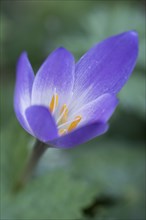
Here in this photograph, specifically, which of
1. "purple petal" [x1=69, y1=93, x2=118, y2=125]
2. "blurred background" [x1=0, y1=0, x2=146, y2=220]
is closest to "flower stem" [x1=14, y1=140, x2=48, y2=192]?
"blurred background" [x1=0, y1=0, x2=146, y2=220]

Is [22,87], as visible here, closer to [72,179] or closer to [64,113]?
[64,113]

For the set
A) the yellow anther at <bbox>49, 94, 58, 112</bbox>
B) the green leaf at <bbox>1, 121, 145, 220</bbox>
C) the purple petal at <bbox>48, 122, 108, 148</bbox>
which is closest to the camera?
the purple petal at <bbox>48, 122, 108, 148</bbox>

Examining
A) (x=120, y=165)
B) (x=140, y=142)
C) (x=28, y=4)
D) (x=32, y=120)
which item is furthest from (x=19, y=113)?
(x=28, y=4)

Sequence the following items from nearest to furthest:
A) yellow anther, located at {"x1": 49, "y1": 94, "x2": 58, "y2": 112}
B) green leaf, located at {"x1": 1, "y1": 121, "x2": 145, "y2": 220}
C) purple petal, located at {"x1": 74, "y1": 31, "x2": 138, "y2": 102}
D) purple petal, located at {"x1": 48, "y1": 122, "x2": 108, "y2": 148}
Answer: purple petal, located at {"x1": 48, "y1": 122, "x2": 108, "y2": 148}, purple petal, located at {"x1": 74, "y1": 31, "x2": 138, "y2": 102}, yellow anther, located at {"x1": 49, "y1": 94, "x2": 58, "y2": 112}, green leaf, located at {"x1": 1, "y1": 121, "x2": 145, "y2": 220}

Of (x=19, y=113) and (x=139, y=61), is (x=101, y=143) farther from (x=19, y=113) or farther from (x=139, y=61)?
(x=19, y=113)

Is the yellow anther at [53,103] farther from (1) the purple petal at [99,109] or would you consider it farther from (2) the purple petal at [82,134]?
(2) the purple petal at [82,134]

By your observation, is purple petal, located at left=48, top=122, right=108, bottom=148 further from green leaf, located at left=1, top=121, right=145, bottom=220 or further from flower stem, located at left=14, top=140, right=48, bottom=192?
green leaf, located at left=1, top=121, right=145, bottom=220
